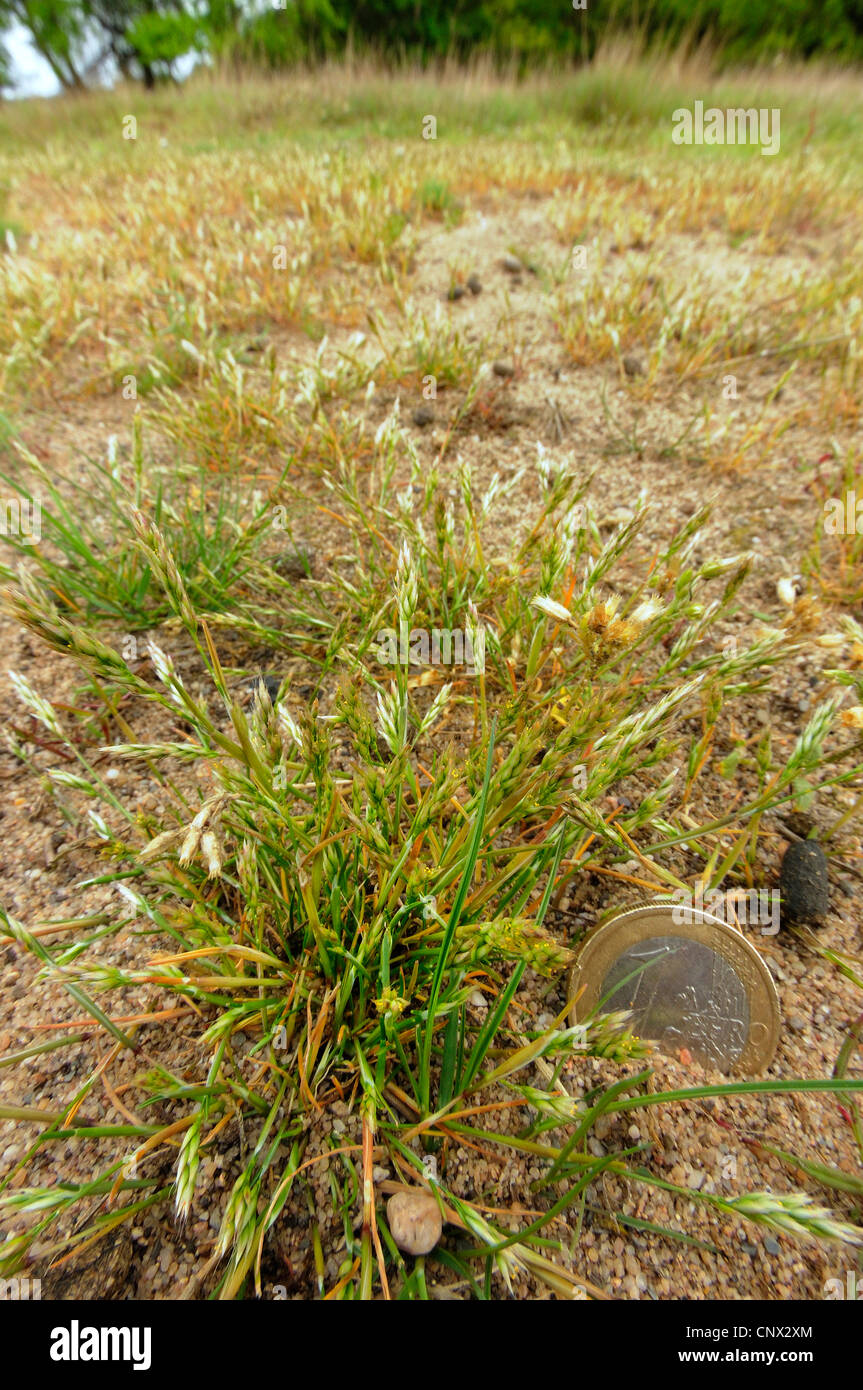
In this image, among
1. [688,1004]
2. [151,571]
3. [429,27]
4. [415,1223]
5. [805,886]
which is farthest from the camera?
[429,27]

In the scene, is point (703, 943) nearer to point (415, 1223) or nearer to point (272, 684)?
point (415, 1223)

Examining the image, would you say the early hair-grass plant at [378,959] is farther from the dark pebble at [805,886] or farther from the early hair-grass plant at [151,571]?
the early hair-grass plant at [151,571]

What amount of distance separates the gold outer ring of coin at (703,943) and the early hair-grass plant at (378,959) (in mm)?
83

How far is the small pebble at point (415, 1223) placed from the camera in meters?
1.09

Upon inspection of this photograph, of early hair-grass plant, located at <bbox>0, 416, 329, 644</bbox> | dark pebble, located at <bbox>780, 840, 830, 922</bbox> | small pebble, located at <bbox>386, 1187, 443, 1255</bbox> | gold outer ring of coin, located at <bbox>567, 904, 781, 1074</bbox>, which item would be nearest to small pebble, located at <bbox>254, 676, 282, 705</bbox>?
early hair-grass plant, located at <bbox>0, 416, 329, 644</bbox>

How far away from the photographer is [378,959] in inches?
53.4

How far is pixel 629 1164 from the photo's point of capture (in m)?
1.24

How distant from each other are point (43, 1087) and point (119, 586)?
4.58 feet

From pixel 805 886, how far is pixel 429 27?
78.1 ft

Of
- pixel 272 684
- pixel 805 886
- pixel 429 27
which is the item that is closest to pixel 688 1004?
pixel 805 886

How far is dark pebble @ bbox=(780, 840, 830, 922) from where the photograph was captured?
1.52 meters

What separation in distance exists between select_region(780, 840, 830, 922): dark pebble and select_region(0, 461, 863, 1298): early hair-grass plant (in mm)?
171

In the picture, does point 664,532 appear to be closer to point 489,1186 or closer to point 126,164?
point 489,1186

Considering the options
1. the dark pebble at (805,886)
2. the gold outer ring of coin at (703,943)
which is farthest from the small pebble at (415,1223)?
the dark pebble at (805,886)
